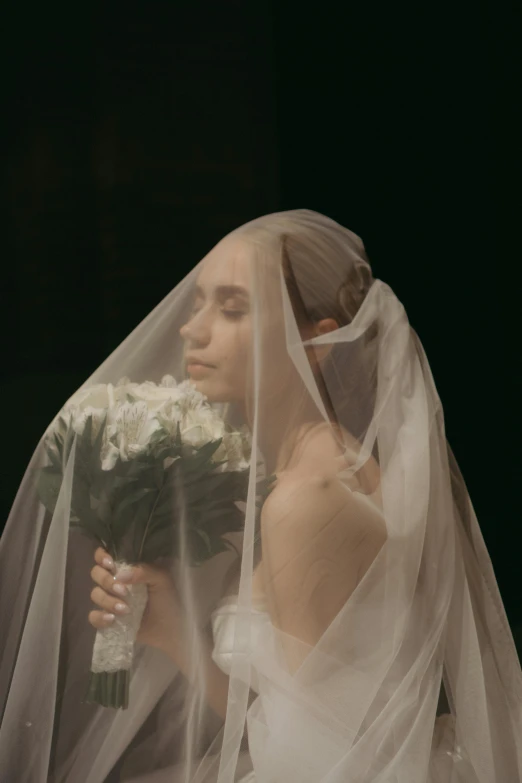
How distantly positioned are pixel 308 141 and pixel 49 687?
3.08 feet

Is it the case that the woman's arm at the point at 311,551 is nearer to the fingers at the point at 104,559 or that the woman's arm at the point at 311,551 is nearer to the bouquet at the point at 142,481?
the bouquet at the point at 142,481

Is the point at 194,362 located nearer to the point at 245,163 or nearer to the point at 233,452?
the point at 233,452

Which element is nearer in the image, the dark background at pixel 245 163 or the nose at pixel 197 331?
the nose at pixel 197 331

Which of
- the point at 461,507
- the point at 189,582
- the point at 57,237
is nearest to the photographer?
the point at 189,582

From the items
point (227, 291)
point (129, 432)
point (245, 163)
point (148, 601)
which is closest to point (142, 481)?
point (129, 432)

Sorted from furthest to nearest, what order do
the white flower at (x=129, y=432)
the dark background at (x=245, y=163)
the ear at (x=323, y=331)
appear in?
the dark background at (x=245, y=163) < the ear at (x=323, y=331) < the white flower at (x=129, y=432)

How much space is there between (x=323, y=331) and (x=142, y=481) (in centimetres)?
32

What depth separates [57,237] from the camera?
4.81 feet

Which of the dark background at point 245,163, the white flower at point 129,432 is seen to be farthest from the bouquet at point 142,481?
the dark background at point 245,163

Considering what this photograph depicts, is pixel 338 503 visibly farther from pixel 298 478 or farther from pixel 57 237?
pixel 57 237

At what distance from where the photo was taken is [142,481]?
1.14 metres

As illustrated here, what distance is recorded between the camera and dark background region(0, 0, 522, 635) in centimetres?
146

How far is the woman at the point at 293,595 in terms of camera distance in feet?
3.78

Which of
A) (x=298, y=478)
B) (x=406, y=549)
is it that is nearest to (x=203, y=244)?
Answer: (x=298, y=478)
